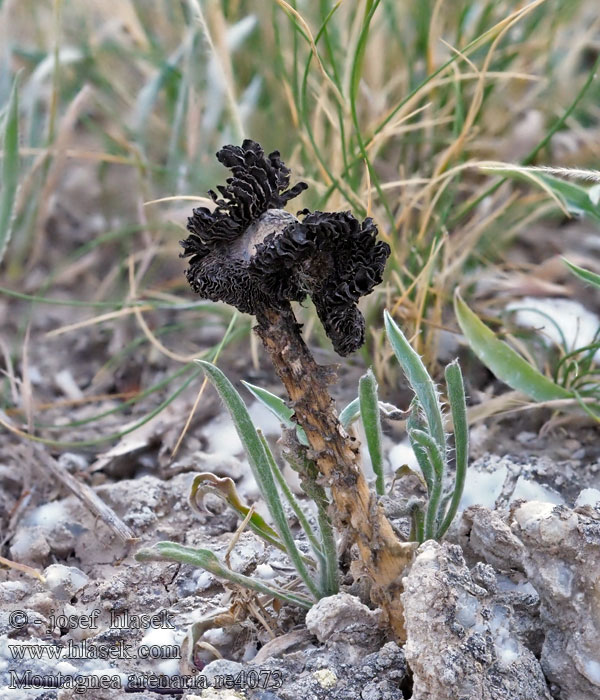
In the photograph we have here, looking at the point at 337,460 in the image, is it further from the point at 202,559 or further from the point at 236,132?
the point at 236,132

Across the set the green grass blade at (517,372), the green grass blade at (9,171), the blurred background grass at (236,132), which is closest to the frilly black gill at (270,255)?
the green grass blade at (517,372)

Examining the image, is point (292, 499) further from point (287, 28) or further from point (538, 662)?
point (287, 28)

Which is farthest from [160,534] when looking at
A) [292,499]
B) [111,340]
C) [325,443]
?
[111,340]

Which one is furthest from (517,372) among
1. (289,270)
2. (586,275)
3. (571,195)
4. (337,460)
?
(289,270)

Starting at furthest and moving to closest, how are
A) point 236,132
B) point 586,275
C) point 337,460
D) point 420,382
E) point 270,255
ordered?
point 236,132 < point 586,275 < point 420,382 < point 337,460 < point 270,255

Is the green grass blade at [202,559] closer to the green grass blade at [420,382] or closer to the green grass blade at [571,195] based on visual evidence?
the green grass blade at [420,382]

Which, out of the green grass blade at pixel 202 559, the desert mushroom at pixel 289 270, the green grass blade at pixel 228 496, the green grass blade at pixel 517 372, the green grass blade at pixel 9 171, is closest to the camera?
the desert mushroom at pixel 289 270

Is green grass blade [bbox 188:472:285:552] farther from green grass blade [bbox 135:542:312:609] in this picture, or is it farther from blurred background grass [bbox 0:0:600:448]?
blurred background grass [bbox 0:0:600:448]
